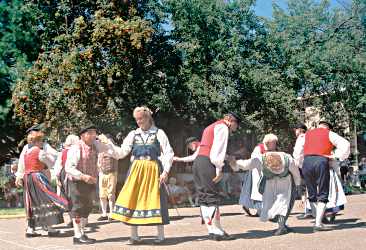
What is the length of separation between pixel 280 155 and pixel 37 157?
400 centimetres

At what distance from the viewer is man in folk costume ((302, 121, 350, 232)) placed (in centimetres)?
942

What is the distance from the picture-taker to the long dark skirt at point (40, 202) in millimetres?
9547

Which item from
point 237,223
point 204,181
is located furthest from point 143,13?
point 204,181

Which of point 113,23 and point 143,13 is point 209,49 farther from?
point 113,23

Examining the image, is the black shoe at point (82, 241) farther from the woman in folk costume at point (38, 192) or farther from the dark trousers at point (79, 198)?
the woman in folk costume at point (38, 192)

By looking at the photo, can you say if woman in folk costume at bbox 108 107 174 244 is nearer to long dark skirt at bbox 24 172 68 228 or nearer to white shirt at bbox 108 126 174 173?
white shirt at bbox 108 126 174 173

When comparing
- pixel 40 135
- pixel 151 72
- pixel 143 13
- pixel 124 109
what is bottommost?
pixel 40 135

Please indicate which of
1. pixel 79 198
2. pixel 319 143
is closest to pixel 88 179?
pixel 79 198

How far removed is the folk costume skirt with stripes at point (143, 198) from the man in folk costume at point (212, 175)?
0.59m

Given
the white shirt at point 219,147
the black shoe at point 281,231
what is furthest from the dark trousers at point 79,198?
the black shoe at point 281,231

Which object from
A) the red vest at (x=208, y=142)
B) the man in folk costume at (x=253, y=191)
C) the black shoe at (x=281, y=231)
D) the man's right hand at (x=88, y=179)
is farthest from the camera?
the man in folk costume at (x=253, y=191)

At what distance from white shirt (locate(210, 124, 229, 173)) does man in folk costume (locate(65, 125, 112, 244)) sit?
156cm

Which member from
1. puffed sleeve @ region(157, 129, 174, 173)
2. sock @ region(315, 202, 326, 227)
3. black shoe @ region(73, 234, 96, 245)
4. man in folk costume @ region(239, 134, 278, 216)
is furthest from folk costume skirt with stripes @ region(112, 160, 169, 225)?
man in folk costume @ region(239, 134, 278, 216)

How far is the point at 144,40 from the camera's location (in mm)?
17781
